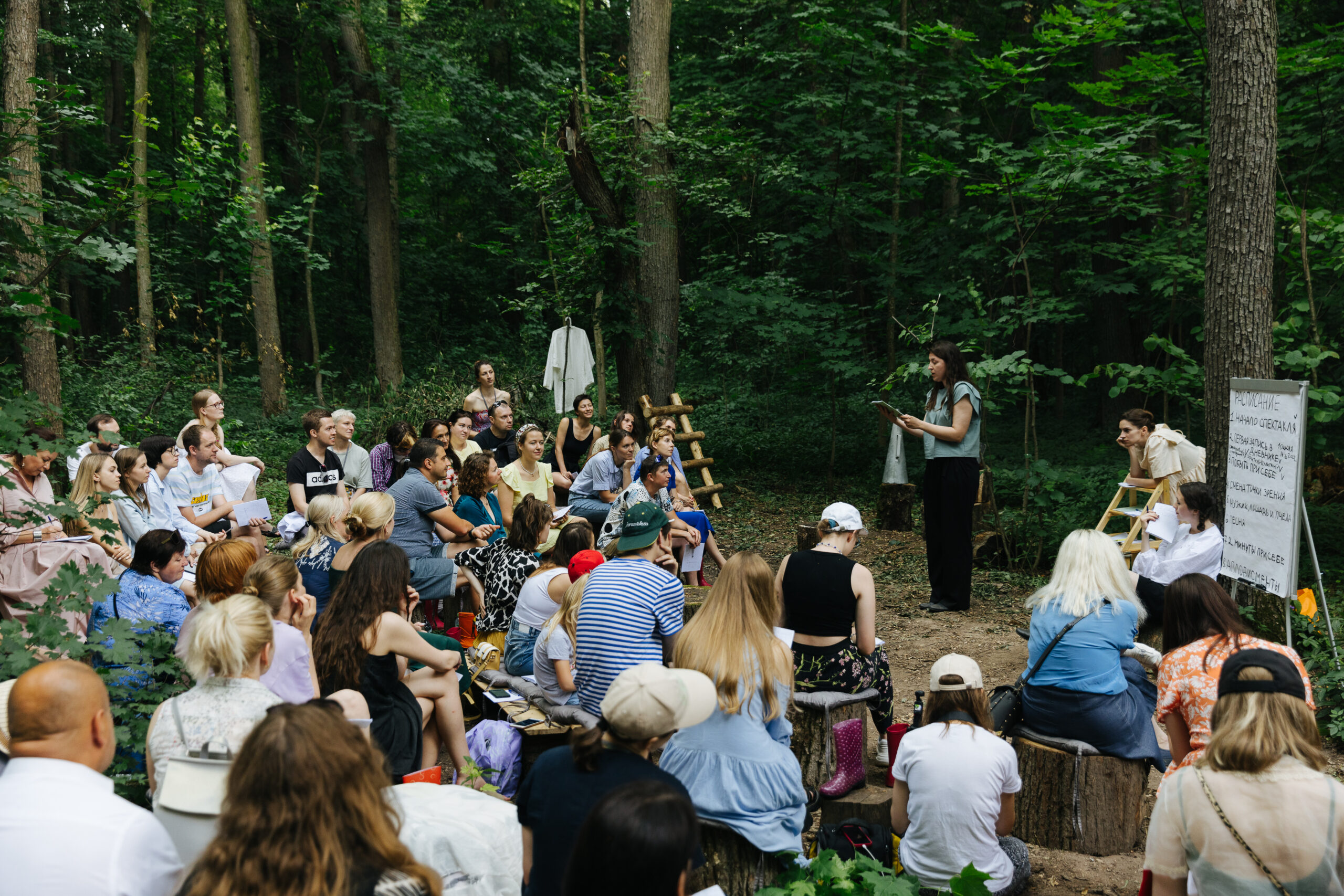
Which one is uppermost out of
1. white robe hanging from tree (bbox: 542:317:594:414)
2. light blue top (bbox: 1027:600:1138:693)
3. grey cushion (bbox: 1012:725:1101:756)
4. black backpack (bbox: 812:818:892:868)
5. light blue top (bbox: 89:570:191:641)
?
white robe hanging from tree (bbox: 542:317:594:414)

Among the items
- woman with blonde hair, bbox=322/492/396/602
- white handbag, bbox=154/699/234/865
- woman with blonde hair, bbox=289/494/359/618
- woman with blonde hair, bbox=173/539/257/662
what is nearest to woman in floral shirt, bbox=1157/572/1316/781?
white handbag, bbox=154/699/234/865

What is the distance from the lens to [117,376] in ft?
43.1

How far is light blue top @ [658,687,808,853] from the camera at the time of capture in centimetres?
314

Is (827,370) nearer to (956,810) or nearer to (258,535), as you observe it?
(258,535)

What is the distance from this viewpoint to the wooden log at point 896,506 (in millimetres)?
10336

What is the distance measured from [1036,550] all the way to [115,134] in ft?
68.0

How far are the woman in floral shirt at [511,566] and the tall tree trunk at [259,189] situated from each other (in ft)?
A: 30.5

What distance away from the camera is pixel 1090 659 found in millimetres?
3980

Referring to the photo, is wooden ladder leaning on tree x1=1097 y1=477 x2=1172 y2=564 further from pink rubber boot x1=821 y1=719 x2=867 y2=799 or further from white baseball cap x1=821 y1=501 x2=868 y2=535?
pink rubber boot x1=821 y1=719 x2=867 y2=799

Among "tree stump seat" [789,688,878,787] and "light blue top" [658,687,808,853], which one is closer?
"light blue top" [658,687,808,853]

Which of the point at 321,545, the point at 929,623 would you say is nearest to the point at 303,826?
the point at 321,545

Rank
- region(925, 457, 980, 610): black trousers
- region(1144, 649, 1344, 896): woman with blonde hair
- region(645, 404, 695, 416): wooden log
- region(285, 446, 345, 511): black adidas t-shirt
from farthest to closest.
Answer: region(645, 404, 695, 416): wooden log, region(925, 457, 980, 610): black trousers, region(285, 446, 345, 511): black adidas t-shirt, region(1144, 649, 1344, 896): woman with blonde hair

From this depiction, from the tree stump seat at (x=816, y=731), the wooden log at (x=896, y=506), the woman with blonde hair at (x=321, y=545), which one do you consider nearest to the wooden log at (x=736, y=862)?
the tree stump seat at (x=816, y=731)

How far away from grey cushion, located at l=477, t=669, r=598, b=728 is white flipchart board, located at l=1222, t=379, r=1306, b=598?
12.3 ft
